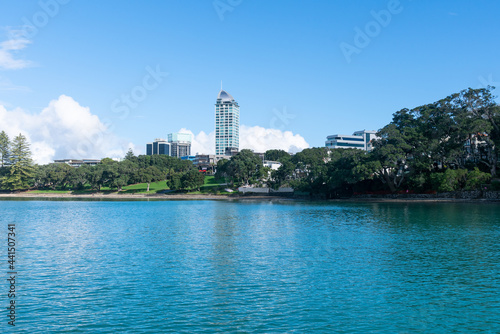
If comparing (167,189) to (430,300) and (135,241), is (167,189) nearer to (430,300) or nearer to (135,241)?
(135,241)

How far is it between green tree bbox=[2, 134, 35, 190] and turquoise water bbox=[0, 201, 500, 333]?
4549 inches

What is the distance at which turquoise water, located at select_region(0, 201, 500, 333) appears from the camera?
13.3 meters

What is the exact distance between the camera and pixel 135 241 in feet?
102

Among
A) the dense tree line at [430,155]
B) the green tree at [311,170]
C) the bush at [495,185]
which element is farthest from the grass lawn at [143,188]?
the bush at [495,185]

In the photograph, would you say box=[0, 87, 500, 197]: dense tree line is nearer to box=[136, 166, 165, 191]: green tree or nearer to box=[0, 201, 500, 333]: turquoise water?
box=[136, 166, 165, 191]: green tree

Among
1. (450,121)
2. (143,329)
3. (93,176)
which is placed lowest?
(143,329)

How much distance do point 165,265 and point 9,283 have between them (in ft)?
24.4

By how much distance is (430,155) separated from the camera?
3091 inches

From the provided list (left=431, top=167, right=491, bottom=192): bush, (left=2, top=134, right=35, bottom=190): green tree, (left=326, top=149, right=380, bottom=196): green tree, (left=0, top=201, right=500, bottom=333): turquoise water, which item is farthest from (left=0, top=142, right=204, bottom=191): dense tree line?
(left=0, top=201, right=500, bottom=333): turquoise water

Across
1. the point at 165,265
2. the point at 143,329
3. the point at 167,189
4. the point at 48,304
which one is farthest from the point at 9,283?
the point at 167,189

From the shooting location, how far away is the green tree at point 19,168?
133m

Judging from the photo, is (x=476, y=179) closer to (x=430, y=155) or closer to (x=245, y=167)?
(x=430, y=155)

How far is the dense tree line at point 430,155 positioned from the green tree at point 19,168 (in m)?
99.0

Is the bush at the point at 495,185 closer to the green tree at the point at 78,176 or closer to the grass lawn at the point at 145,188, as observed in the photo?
the grass lawn at the point at 145,188
